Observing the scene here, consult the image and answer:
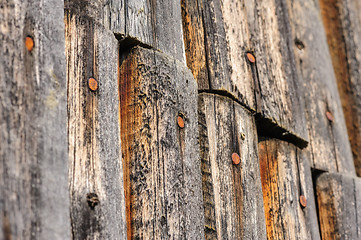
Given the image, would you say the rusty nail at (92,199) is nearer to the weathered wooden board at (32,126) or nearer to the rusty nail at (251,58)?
the weathered wooden board at (32,126)

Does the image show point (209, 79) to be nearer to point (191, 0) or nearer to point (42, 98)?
point (191, 0)

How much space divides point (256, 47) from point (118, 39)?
2.60ft

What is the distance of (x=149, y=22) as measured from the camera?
6.21 feet

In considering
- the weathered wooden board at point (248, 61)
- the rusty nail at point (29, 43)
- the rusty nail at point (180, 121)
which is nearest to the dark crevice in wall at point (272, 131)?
the weathered wooden board at point (248, 61)

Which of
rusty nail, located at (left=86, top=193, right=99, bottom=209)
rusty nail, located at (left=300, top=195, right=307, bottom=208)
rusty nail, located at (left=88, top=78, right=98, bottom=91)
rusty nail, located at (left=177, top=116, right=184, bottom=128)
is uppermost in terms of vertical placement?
rusty nail, located at (left=88, top=78, right=98, bottom=91)

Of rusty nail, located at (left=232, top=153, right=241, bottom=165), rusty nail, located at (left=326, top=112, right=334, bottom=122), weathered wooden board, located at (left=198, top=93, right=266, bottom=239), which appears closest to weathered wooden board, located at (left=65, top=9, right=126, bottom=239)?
weathered wooden board, located at (left=198, top=93, right=266, bottom=239)

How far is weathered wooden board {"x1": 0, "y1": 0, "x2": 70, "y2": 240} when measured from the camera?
1246 mm

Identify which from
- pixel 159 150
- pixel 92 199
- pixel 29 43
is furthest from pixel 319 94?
pixel 29 43

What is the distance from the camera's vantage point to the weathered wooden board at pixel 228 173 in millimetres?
1882

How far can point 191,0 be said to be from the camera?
2211 mm

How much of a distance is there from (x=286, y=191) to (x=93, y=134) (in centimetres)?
101

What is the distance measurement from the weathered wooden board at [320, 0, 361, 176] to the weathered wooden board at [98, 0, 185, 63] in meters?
1.41

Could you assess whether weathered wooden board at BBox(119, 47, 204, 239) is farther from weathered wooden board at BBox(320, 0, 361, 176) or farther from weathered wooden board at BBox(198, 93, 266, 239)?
weathered wooden board at BBox(320, 0, 361, 176)

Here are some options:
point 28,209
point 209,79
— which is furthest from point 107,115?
point 209,79
